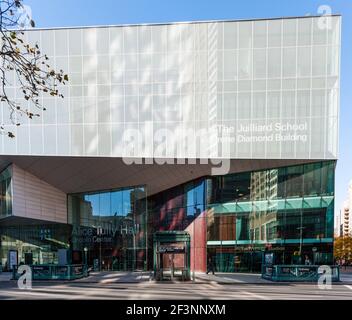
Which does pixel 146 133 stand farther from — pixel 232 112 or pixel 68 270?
pixel 68 270

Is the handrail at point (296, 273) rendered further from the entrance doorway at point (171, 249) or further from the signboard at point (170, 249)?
the signboard at point (170, 249)

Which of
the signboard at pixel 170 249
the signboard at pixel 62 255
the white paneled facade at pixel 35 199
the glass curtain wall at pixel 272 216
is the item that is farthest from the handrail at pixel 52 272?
the glass curtain wall at pixel 272 216

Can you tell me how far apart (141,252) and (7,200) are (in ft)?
43.2

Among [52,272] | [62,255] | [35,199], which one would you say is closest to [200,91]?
[52,272]

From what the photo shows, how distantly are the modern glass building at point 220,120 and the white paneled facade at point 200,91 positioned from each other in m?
0.08

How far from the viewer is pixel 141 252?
29.4 m

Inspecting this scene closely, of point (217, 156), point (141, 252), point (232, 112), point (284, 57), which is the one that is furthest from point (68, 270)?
point (284, 57)

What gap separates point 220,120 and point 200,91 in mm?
2785

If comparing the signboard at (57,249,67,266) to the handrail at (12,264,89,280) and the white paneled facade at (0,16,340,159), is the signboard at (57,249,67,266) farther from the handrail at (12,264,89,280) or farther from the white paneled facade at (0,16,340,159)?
the white paneled facade at (0,16,340,159)

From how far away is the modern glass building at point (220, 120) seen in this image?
23422 millimetres

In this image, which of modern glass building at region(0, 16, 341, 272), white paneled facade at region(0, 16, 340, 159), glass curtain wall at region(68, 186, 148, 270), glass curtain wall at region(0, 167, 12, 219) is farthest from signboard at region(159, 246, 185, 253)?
glass curtain wall at region(0, 167, 12, 219)

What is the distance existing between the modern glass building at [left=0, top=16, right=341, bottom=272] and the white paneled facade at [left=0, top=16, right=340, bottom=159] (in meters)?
0.08

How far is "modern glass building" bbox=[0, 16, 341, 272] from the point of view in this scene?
2342 cm

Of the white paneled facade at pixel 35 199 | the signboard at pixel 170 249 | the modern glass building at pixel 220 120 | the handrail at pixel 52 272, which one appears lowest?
the handrail at pixel 52 272
